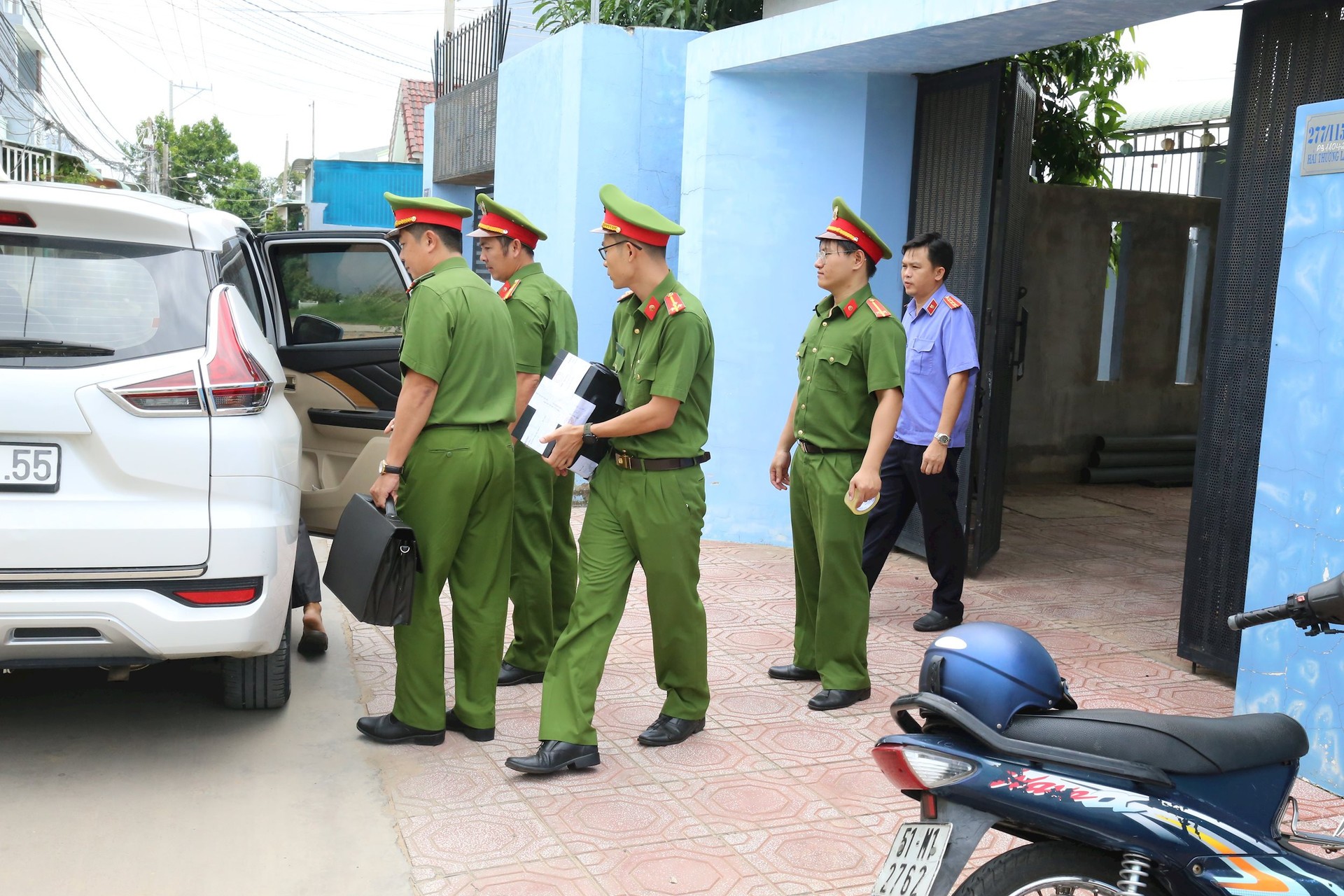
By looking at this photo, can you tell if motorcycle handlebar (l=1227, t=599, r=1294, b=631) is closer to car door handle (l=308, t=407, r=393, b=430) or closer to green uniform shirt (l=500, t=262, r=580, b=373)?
green uniform shirt (l=500, t=262, r=580, b=373)

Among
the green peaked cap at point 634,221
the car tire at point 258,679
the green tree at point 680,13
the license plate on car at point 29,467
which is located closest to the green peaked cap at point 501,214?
the green peaked cap at point 634,221

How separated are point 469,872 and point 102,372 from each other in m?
1.76

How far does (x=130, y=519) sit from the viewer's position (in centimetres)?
358

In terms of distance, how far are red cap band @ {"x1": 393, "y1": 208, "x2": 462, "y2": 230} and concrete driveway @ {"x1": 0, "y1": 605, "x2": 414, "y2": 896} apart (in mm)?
1802

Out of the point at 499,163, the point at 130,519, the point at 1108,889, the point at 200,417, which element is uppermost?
the point at 499,163

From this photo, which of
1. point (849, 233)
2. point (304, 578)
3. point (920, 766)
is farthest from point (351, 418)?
point (920, 766)

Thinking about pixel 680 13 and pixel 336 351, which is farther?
pixel 680 13

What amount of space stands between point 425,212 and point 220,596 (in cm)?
144

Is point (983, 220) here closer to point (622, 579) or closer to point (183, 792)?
point (622, 579)

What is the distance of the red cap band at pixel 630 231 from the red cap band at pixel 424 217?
0.56 metres

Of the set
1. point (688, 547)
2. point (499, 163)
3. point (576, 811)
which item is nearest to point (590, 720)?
point (576, 811)

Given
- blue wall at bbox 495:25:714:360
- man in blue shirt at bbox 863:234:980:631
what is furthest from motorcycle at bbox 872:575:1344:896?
blue wall at bbox 495:25:714:360

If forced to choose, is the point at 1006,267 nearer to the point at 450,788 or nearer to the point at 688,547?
the point at 688,547

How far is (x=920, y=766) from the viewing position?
7.57 feet
